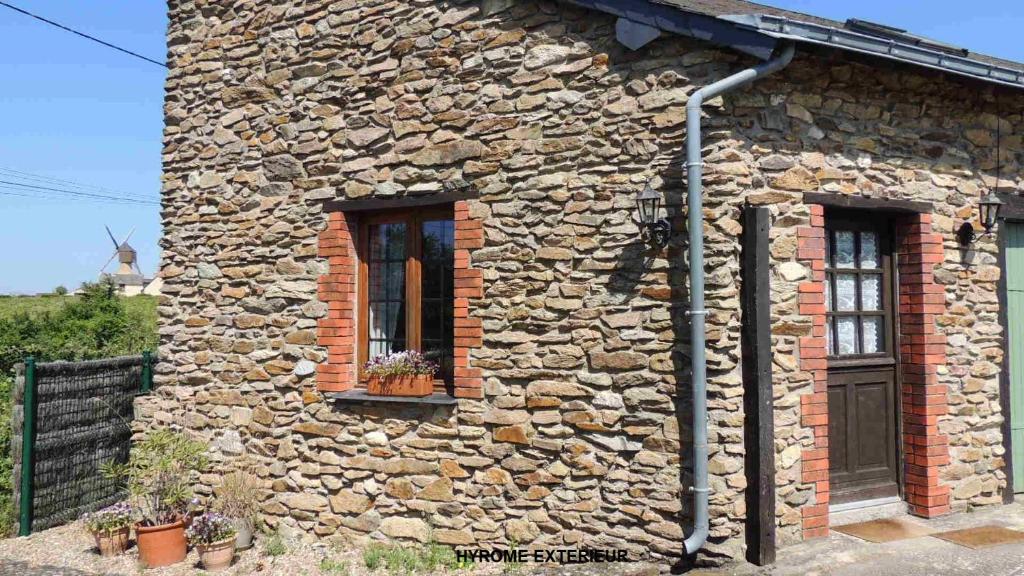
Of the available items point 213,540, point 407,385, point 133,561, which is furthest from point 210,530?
point 407,385

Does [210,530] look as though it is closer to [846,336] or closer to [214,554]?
[214,554]

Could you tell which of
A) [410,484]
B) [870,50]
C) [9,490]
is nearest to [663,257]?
[870,50]

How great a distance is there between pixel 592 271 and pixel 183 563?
4.25 metres

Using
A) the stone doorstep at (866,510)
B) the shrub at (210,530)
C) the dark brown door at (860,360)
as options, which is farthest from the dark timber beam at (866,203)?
the shrub at (210,530)

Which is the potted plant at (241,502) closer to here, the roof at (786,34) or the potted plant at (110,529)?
the potted plant at (110,529)

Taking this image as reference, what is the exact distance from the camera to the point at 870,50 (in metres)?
4.99

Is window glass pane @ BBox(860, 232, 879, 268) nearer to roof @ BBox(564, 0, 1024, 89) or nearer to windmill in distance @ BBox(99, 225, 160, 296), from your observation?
roof @ BBox(564, 0, 1024, 89)

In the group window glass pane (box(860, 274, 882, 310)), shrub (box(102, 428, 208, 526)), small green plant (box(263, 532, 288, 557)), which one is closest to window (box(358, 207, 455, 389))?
small green plant (box(263, 532, 288, 557))

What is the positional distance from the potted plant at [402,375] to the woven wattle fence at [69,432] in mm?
2889

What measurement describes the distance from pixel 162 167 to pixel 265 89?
60.1 inches

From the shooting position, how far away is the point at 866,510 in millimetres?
5680

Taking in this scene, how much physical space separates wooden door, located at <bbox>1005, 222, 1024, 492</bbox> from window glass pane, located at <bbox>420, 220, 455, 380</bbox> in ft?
15.4

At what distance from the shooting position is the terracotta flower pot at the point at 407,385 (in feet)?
19.7

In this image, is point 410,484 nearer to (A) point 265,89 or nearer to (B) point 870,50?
(A) point 265,89
